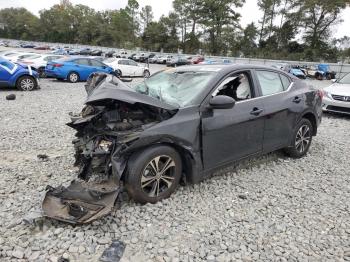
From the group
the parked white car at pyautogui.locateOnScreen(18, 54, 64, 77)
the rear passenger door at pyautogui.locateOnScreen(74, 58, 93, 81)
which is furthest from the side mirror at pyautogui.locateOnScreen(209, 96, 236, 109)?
the parked white car at pyautogui.locateOnScreen(18, 54, 64, 77)

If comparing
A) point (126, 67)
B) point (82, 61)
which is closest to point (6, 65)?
point (82, 61)

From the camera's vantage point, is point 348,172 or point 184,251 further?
point 348,172

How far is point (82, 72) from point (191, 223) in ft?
48.5

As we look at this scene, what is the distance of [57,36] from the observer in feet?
318

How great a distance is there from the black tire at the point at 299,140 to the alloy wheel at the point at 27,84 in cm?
1066

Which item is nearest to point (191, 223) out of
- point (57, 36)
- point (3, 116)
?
point (3, 116)

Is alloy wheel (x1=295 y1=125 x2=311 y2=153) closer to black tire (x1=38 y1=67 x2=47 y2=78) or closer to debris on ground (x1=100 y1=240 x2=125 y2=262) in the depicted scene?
debris on ground (x1=100 y1=240 x2=125 y2=262)

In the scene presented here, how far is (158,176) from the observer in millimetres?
3688

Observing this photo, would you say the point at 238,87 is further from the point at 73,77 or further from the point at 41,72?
the point at 41,72

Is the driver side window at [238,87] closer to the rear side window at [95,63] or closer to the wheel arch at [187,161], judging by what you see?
the wheel arch at [187,161]

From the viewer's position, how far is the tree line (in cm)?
4912

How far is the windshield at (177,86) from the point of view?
405 cm

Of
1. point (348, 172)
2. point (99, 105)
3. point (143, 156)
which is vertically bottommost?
point (348, 172)

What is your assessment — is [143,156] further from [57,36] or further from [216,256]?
[57,36]
